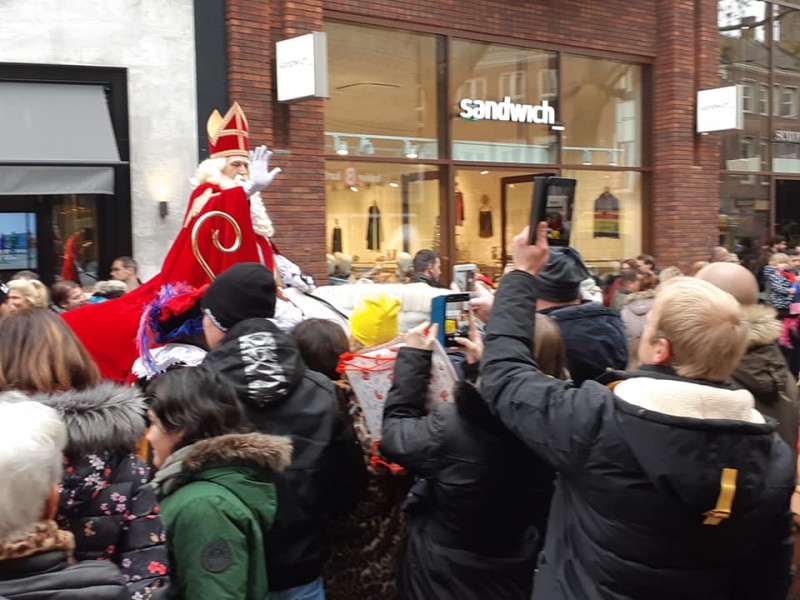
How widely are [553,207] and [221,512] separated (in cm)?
132

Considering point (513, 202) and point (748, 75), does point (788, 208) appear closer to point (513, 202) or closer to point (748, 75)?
point (748, 75)

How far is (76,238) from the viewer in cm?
918

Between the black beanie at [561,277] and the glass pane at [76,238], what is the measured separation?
664 centimetres

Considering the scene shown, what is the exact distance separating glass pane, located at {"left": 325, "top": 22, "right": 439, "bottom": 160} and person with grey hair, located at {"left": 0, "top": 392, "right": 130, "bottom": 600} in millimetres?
9397

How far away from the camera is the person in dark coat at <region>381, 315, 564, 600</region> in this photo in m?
2.75

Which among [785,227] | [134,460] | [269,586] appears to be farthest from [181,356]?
[785,227]

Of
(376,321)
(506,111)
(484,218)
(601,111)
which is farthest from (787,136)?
(376,321)

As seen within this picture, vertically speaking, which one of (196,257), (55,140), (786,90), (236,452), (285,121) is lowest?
(236,452)

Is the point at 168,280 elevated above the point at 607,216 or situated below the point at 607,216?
below

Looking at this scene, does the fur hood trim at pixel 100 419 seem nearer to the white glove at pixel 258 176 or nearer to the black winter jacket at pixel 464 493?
the black winter jacket at pixel 464 493

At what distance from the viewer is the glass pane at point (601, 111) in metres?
13.5

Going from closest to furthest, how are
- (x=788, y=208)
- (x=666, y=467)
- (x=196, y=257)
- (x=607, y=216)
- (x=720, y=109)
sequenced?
1. (x=666, y=467)
2. (x=196, y=257)
3. (x=720, y=109)
4. (x=607, y=216)
5. (x=788, y=208)

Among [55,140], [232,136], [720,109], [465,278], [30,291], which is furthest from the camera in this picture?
[720,109]

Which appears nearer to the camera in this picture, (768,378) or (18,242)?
(768,378)
